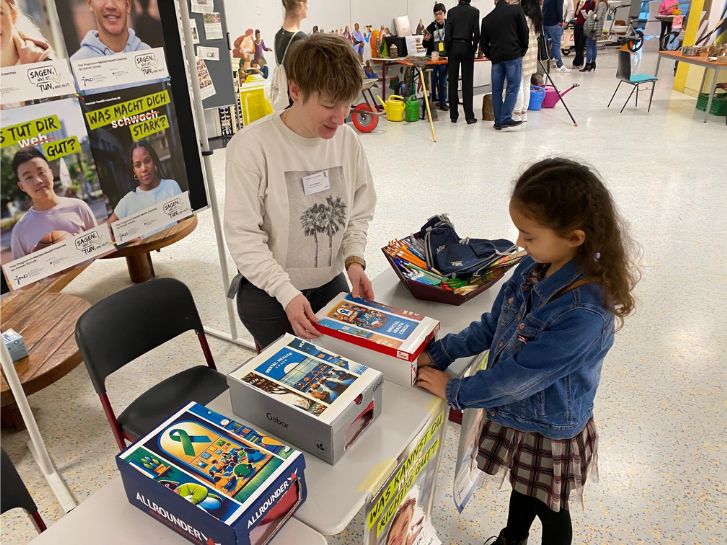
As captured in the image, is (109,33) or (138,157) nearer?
(109,33)

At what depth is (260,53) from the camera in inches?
252

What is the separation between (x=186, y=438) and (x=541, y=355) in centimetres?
74

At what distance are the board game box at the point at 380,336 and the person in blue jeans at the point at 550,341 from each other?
0.06 metres

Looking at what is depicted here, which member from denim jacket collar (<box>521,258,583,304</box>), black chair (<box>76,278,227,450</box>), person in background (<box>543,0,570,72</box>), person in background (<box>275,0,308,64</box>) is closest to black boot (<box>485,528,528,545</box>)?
denim jacket collar (<box>521,258,583,304</box>)

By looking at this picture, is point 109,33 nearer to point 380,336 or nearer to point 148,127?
point 148,127

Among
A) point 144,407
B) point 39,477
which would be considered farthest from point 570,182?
point 39,477

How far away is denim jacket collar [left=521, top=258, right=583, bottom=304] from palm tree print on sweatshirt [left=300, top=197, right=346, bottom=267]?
730 millimetres

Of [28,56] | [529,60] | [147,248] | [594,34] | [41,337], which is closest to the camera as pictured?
[28,56]

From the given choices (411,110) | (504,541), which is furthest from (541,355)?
(411,110)

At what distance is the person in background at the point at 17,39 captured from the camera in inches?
58.9

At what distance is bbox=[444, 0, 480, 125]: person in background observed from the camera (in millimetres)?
6688

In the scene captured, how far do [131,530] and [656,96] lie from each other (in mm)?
9684

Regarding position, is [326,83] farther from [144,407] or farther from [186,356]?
[186,356]

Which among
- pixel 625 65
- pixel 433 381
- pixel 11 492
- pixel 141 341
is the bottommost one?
pixel 11 492
